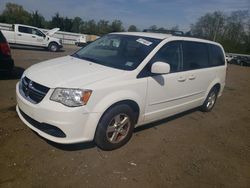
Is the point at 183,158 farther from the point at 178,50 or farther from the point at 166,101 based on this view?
the point at 178,50

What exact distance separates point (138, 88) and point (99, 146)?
3.42ft

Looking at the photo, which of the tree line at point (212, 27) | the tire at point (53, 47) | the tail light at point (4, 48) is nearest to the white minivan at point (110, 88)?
the tail light at point (4, 48)

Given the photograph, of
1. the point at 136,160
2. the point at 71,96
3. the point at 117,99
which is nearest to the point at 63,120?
the point at 71,96

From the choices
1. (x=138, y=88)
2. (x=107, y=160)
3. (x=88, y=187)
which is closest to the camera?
(x=88, y=187)

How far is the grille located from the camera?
342 cm

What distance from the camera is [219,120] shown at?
20.0 feet

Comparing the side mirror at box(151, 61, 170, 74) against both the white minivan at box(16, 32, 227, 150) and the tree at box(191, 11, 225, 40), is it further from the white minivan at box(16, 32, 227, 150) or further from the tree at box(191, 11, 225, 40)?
the tree at box(191, 11, 225, 40)

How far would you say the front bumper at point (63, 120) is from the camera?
10.7 ft

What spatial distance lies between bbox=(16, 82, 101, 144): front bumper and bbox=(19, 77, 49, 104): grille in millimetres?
70

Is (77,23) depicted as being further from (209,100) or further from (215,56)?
(209,100)

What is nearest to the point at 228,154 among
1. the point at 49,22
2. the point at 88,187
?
the point at 88,187

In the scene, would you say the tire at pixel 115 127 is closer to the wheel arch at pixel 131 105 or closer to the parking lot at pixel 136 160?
the wheel arch at pixel 131 105

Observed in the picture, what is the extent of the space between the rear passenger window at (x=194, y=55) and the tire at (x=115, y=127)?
1.67 metres

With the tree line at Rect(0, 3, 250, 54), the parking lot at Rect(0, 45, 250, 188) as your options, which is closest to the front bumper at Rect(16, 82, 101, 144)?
the parking lot at Rect(0, 45, 250, 188)
